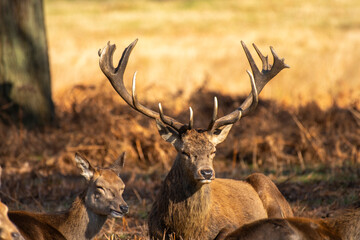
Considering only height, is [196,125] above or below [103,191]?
below

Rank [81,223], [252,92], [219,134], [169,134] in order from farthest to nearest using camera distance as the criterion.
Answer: [252,92], [219,134], [169,134], [81,223]

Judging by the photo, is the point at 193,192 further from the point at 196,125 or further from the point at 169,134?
the point at 196,125

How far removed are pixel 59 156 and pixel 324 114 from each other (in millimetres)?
5649

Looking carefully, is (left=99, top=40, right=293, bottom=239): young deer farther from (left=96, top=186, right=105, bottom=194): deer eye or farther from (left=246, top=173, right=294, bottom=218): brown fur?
(left=96, top=186, right=105, bottom=194): deer eye

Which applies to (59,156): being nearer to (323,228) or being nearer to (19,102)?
(19,102)

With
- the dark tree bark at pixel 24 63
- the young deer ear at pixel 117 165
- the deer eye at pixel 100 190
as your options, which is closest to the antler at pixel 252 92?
the young deer ear at pixel 117 165

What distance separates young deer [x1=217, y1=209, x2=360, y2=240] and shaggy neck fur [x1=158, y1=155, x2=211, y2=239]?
1.33m

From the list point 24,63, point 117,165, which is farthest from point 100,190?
point 24,63

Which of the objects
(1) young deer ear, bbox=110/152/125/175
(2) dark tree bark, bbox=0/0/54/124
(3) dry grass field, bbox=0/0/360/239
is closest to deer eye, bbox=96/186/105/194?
(1) young deer ear, bbox=110/152/125/175

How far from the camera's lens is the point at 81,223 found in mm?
7352

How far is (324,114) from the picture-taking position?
47.4 ft

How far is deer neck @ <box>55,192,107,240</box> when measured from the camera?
7340 millimetres

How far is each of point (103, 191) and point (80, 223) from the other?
0.43 m

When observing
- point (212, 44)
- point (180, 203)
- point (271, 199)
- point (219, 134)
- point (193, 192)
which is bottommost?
point (212, 44)
